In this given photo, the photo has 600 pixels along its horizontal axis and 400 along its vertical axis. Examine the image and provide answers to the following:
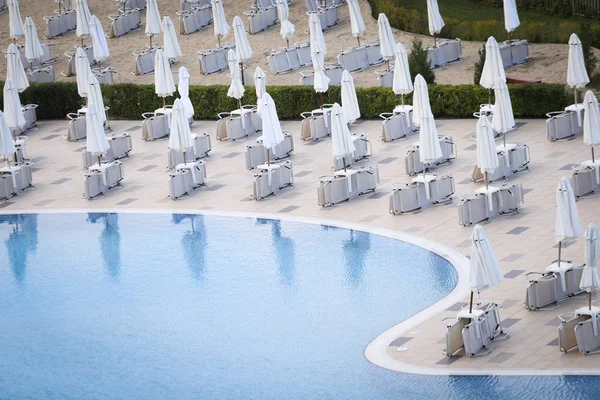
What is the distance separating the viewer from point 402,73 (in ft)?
119

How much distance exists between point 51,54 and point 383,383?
95.7 feet

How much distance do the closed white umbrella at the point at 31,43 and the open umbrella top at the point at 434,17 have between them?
13571 millimetres

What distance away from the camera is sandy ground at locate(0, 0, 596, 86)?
40594mm

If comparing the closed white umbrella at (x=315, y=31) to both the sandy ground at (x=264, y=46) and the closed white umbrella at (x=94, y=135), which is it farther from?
the closed white umbrella at (x=94, y=135)

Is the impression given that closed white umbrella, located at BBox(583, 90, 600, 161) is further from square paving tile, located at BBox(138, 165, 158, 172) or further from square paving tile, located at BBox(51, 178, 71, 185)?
square paving tile, located at BBox(51, 178, 71, 185)

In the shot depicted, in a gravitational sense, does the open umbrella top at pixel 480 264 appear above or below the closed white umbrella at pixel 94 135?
below

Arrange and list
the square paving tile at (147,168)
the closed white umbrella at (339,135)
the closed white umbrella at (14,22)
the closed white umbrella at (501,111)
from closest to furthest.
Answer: the closed white umbrella at (339,135) < the closed white umbrella at (501,111) < the square paving tile at (147,168) < the closed white umbrella at (14,22)

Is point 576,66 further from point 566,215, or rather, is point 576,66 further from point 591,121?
point 566,215

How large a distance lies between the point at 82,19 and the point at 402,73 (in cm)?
1433

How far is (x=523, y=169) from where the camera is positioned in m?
32.3

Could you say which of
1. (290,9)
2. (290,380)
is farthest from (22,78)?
(290,380)

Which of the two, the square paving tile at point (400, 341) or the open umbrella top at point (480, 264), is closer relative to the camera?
the open umbrella top at point (480, 264)

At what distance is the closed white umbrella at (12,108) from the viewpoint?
36.8m

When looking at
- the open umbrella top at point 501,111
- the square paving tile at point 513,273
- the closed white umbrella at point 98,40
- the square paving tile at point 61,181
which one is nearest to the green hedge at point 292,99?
the closed white umbrella at point 98,40
